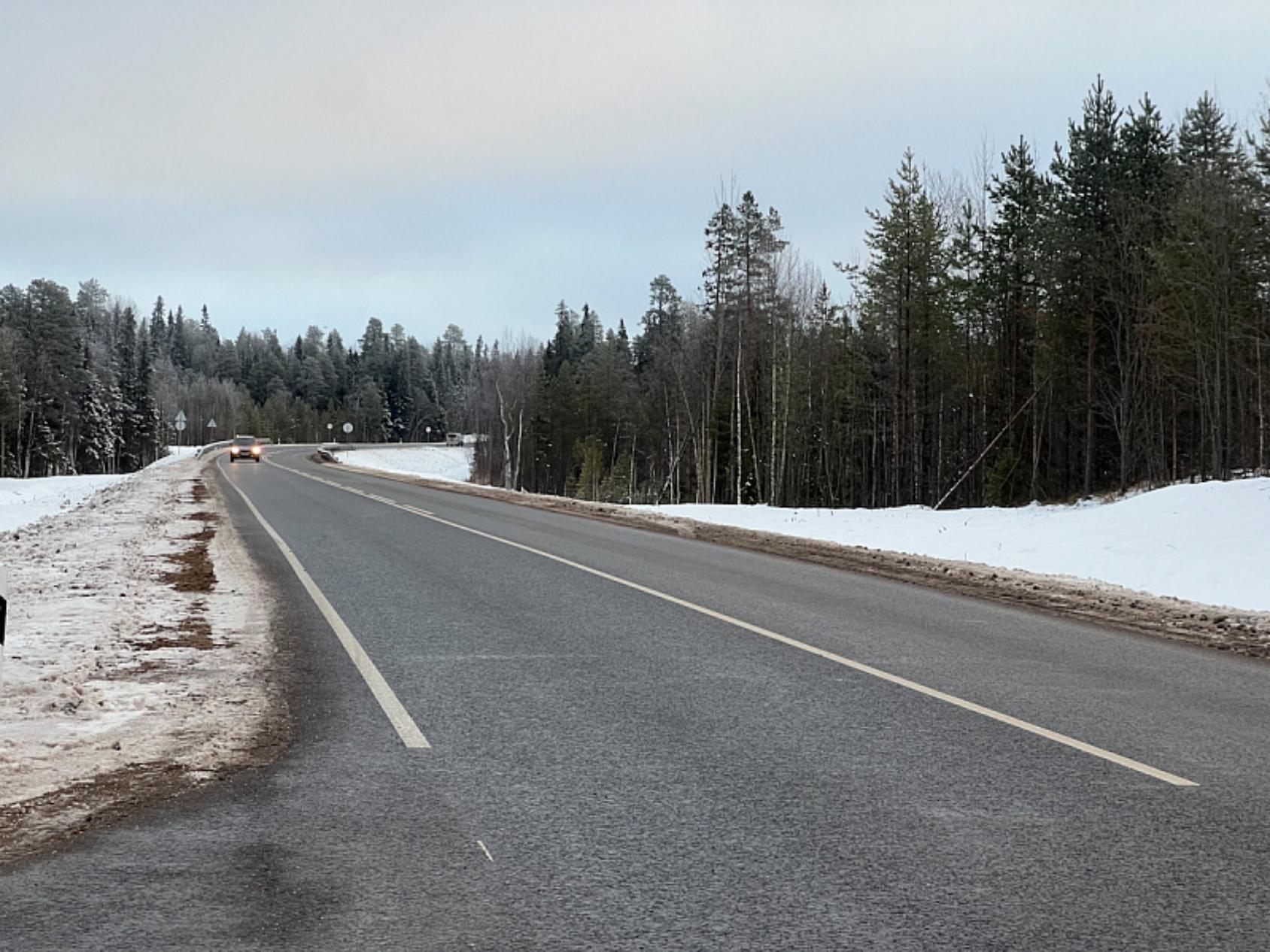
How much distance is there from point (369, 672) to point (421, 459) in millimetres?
112672

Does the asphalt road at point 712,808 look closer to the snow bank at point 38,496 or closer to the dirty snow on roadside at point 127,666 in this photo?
the dirty snow on roadside at point 127,666

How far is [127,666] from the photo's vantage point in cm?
773

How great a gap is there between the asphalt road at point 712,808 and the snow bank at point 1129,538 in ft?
16.7

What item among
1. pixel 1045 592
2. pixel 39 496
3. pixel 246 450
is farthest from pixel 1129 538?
pixel 246 450

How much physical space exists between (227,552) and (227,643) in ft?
24.8

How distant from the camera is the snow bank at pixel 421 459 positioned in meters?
101

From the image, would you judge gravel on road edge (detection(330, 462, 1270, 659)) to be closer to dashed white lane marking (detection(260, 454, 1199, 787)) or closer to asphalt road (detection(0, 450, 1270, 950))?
asphalt road (detection(0, 450, 1270, 950))

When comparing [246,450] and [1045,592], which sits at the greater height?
[246,450]

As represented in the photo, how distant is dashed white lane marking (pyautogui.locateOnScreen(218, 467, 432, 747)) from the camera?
5996 millimetres

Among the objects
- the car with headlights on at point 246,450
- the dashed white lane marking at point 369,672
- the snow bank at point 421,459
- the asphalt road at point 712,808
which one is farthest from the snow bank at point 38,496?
the snow bank at point 421,459

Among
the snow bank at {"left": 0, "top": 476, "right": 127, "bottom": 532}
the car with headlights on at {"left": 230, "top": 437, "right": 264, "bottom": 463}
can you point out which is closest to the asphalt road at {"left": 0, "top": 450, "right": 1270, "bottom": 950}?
the snow bank at {"left": 0, "top": 476, "right": 127, "bottom": 532}

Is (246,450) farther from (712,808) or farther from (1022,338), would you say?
(712,808)

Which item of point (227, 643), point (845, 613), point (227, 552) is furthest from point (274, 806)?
point (227, 552)

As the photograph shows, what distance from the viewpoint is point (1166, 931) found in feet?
11.3
